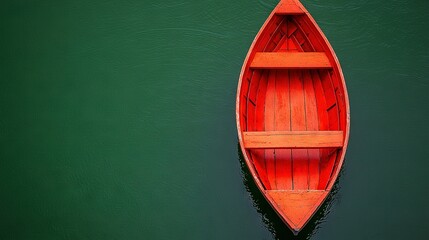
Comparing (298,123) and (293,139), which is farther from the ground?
(298,123)

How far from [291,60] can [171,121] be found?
1.64m

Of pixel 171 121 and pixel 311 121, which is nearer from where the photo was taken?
pixel 311 121

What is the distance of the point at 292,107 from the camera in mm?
6617

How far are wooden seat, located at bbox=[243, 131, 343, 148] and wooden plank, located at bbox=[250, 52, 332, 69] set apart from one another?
81 cm

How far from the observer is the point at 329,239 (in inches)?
251

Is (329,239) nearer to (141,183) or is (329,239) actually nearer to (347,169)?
(347,169)

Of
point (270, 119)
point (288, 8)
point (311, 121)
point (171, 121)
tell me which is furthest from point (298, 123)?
point (171, 121)

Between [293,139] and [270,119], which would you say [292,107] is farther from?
[293,139]

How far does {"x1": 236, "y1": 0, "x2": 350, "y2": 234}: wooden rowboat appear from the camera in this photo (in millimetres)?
6043

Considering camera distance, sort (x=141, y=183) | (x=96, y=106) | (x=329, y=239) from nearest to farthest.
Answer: (x=329, y=239), (x=141, y=183), (x=96, y=106)

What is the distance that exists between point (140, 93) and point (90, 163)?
41.6 inches

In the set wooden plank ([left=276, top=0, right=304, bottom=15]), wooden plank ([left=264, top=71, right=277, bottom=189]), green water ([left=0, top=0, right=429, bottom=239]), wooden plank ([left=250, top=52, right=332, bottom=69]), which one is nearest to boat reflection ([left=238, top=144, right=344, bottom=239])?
green water ([left=0, top=0, right=429, bottom=239])

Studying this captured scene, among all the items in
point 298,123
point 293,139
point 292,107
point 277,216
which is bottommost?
point 277,216

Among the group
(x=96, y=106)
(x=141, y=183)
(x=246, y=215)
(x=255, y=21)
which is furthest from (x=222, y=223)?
(x=255, y=21)
